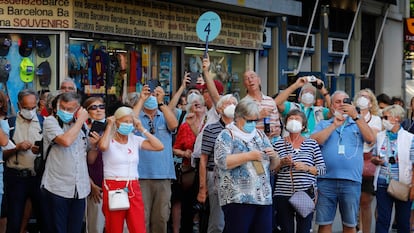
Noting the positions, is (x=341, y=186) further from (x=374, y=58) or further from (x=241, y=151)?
(x=374, y=58)

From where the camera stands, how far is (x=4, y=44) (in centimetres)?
1302

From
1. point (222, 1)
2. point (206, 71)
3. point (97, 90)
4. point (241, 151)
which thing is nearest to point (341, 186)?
point (241, 151)

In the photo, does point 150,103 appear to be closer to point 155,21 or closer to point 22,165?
point 22,165

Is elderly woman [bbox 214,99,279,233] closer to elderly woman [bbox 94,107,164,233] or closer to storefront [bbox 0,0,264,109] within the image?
elderly woman [bbox 94,107,164,233]

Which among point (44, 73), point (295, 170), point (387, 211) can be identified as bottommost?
point (387, 211)

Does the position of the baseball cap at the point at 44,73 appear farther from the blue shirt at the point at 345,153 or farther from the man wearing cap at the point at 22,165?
the blue shirt at the point at 345,153

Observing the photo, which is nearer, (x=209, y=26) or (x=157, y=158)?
(x=157, y=158)

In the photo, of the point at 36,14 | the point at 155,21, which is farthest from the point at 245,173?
the point at 155,21

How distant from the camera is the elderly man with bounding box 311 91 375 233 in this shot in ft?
29.9

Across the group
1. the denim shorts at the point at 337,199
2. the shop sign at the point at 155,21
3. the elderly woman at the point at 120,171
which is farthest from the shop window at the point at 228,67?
the elderly woman at the point at 120,171

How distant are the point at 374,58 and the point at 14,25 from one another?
15527 mm

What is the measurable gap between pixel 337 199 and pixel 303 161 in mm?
846

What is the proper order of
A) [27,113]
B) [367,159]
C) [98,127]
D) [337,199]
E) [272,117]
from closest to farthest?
1. [98,127]
2. [337,199]
3. [27,113]
4. [272,117]
5. [367,159]

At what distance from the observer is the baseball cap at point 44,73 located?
1326 cm
